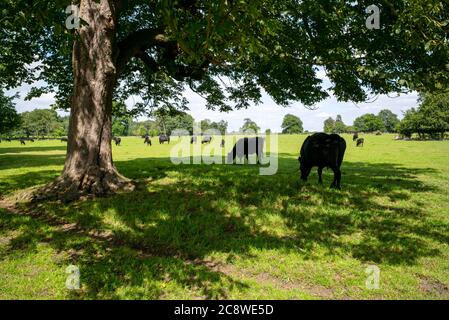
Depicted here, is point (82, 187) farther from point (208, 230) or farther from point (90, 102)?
point (208, 230)

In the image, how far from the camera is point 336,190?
13.2 meters

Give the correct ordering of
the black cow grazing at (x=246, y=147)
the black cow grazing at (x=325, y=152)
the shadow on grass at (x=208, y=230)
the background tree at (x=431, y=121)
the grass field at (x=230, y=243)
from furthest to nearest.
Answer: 1. the background tree at (x=431, y=121)
2. the black cow grazing at (x=246, y=147)
3. the black cow grazing at (x=325, y=152)
4. the shadow on grass at (x=208, y=230)
5. the grass field at (x=230, y=243)

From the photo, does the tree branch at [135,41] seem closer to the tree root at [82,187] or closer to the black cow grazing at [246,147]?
the tree root at [82,187]

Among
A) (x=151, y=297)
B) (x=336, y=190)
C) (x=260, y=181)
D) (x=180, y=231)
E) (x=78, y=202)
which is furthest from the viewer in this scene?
(x=260, y=181)

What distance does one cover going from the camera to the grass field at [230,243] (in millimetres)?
6334

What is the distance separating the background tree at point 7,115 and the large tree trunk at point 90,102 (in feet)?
114

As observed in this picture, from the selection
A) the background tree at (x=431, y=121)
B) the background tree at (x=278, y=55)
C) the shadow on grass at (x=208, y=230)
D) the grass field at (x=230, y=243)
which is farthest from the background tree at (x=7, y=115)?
the background tree at (x=431, y=121)

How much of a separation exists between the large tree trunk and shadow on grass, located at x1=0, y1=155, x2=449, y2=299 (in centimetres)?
125

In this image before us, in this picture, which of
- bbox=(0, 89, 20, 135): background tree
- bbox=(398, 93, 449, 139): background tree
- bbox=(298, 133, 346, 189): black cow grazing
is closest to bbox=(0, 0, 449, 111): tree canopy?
bbox=(298, 133, 346, 189): black cow grazing

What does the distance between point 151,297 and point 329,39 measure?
1210 centimetres

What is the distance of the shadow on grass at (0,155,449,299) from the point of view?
6875 mm
